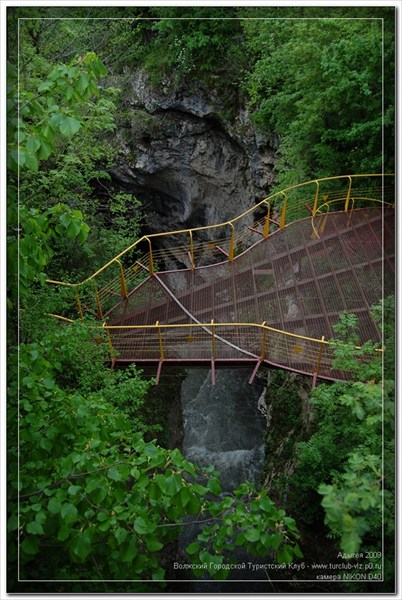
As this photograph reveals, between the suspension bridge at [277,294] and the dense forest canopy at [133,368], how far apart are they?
0.54 metres

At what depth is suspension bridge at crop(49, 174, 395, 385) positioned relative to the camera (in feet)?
21.4

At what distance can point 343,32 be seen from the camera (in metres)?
7.26

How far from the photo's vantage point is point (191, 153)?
44.9 ft

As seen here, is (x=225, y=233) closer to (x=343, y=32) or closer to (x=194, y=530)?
(x=343, y=32)

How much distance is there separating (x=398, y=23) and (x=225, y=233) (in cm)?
1016

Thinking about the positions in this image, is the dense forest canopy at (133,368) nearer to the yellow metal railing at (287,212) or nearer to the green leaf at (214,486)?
the green leaf at (214,486)

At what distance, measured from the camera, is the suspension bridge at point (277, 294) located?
653 cm

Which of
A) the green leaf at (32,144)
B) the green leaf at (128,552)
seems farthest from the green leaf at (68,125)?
the green leaf at (128,552)

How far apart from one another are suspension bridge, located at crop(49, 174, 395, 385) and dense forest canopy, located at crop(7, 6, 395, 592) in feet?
1.77

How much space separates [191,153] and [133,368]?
909cm

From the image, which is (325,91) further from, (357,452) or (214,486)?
(214,486)

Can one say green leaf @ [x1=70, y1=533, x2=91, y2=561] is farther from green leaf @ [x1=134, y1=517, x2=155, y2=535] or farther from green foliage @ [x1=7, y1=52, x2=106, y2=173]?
green foliage @ [x1=7, y1=52, x2=106, y2=173]

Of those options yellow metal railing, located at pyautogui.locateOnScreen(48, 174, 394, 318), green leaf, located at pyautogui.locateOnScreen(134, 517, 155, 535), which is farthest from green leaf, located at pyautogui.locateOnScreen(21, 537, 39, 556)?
yellow metal railing, located at pyautogui.locateOnScreen(48, 174, 394, 318)

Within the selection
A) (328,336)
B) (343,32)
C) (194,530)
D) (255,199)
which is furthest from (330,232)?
(194,530)
